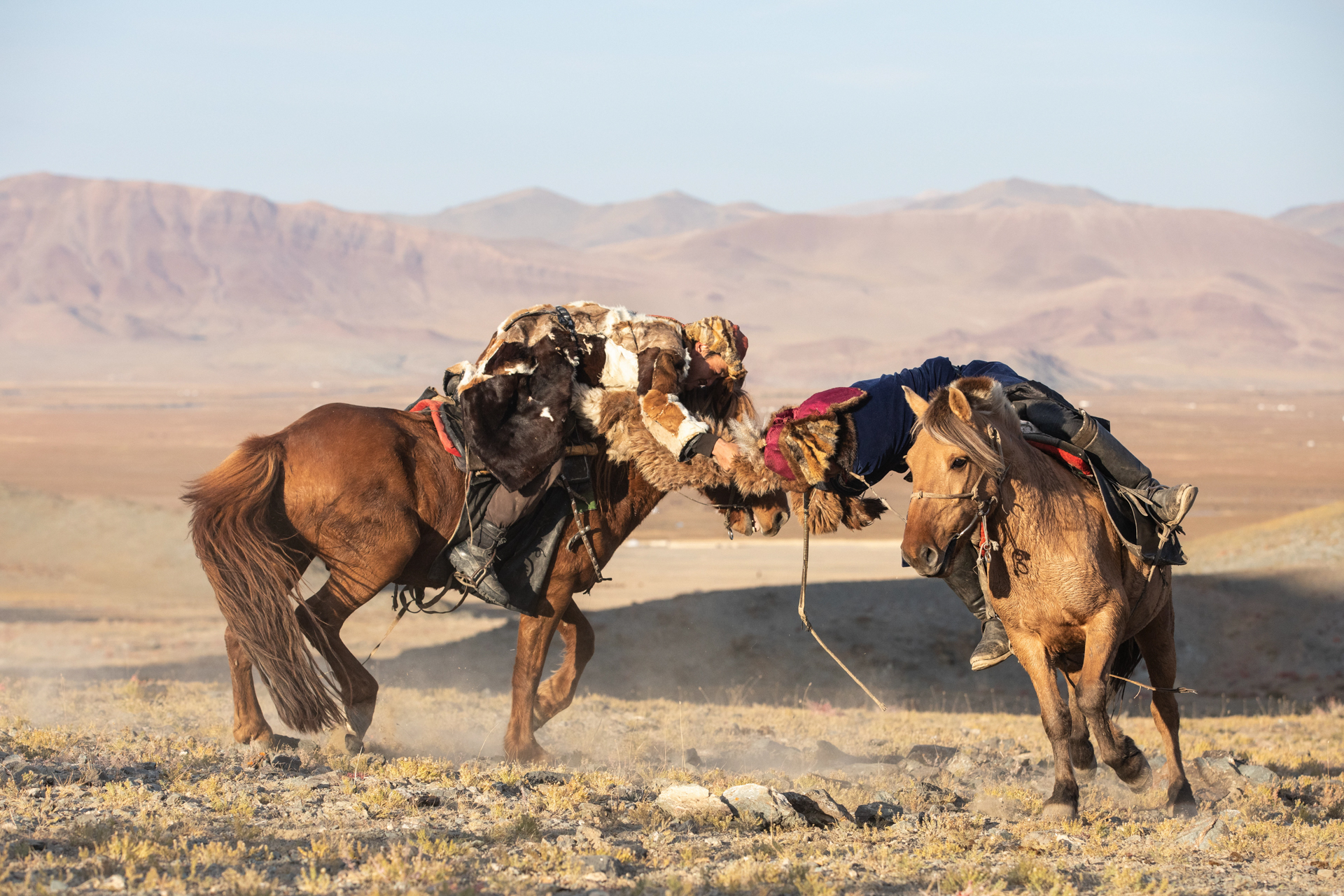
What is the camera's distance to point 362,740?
7020 mm

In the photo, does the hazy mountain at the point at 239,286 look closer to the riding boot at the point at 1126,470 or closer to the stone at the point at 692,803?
the riding boot at the point at 1126,470

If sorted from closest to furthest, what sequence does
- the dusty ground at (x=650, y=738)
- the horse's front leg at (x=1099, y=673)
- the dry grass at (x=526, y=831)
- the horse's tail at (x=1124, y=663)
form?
the dry grass at (x=526, y=831) → the dusty ground at (x=650, y=738) → the horse's front leg at (x=1099, y=673) → the horse's tail at (x=1124, y=663)

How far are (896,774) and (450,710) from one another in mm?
4018

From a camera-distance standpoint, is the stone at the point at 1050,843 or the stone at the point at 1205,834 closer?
the stone at the point at 1050,843

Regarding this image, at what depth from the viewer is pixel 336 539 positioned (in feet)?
21.9

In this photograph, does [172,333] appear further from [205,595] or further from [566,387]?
[566,387]

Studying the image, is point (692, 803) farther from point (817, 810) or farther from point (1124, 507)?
point (1124, 507)

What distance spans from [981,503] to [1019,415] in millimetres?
1142

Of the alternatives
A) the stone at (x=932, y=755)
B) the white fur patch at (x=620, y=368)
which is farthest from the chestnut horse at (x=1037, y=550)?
the stone at (x=932, y=755)

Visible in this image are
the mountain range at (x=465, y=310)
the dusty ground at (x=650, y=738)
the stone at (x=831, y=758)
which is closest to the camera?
the dusty ground at (x=650, y=738)

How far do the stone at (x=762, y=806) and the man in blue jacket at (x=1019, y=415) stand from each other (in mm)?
1415

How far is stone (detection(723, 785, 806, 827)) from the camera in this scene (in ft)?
18.5

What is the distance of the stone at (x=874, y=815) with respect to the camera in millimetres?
5781

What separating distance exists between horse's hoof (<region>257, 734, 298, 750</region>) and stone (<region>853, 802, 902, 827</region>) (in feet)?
10.3
